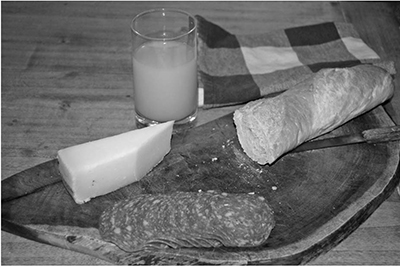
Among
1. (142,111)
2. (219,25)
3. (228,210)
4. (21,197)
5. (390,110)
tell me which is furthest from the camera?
(219,25)

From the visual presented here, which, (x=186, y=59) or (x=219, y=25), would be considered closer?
(x=186, y=59)

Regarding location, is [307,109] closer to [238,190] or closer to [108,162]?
[238,190]

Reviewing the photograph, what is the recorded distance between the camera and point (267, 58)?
206 cm

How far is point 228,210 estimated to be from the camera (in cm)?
133

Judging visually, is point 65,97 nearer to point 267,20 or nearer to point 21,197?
point 21,197

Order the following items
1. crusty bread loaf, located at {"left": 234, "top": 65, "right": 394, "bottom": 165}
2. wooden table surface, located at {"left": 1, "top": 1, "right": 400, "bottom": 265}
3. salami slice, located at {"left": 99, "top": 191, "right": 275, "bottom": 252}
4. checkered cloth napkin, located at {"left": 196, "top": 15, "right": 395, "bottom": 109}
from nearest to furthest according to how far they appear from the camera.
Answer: salami slice, located at {"left": 99, "top": 191, "right": 275, "bottom": 252} → wooden table surface, located at {"left": 1, "top": 1, "right": 400, "bottom": 265} → crusty bread loaf, located at {"left": 234, "top": 65, "right": 394, "bottom": 165} → checkered cloth napkin, located at {"left": 196, "top": 15, "right": 395, "bottom": 109}

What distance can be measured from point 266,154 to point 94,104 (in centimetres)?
59

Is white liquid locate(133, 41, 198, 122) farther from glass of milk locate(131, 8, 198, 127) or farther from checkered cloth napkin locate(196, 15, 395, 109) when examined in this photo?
checkered cloth napkin locate(196, 15, 395, 109)

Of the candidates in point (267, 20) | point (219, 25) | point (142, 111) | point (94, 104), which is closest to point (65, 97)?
point (94, 104)

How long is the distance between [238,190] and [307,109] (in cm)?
28

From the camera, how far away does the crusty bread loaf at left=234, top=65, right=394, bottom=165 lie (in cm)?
158

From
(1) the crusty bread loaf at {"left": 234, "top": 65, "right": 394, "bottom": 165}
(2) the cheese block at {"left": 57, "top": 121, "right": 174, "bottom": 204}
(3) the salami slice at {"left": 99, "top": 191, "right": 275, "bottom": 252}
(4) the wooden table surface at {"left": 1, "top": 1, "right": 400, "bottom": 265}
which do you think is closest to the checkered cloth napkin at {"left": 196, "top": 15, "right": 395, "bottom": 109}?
(4) the wooden table surface at {"left": 1, "top": 1, "right": 400, "bottom": 265}

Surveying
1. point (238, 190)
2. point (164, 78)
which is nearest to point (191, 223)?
point (238, 190)

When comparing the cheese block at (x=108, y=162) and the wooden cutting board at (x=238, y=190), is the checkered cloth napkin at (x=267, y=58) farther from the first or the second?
the cheese block at (x=108, y=162)
